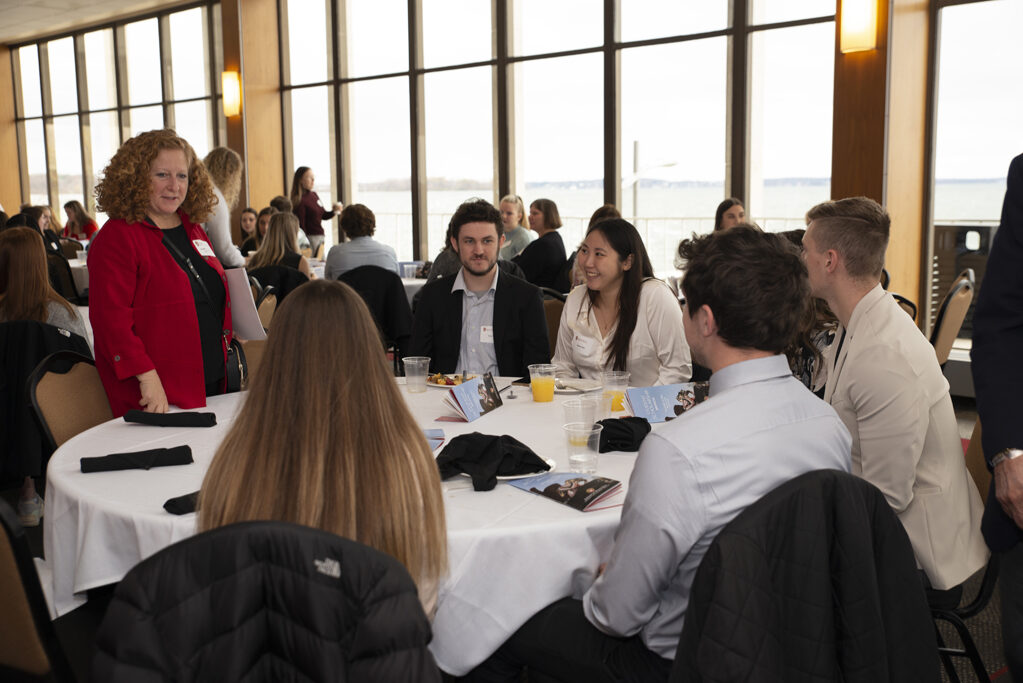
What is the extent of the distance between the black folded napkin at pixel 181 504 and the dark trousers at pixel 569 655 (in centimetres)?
64

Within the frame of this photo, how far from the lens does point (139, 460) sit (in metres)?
2.00

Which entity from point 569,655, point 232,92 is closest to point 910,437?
point 569,655

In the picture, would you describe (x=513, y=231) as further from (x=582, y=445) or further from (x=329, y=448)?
(x=329, y=448)

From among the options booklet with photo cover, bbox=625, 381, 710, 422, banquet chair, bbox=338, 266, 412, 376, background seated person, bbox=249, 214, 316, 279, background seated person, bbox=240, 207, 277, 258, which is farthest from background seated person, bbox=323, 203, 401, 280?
booklet with photo cover, bbox=625, 381, 710, 422

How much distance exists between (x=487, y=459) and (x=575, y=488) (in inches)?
8.5

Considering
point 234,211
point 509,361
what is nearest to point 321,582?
point 509,361

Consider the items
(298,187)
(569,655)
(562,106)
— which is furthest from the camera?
(298,187)

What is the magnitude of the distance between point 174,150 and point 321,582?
2236 mm

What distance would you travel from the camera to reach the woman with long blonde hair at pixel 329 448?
129cm

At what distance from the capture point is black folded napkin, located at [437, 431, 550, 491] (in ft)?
6.16

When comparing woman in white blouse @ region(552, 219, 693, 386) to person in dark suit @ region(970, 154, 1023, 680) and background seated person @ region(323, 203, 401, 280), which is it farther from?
background seated person @ region(323, 203, 401, 280)

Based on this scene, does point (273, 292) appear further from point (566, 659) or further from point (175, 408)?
point (566, 659)

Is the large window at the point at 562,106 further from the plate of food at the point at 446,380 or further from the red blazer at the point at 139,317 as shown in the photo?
the red blazer at the point at 139,317

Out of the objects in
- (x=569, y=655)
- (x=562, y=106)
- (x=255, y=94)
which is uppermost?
(x=255, y=94)
